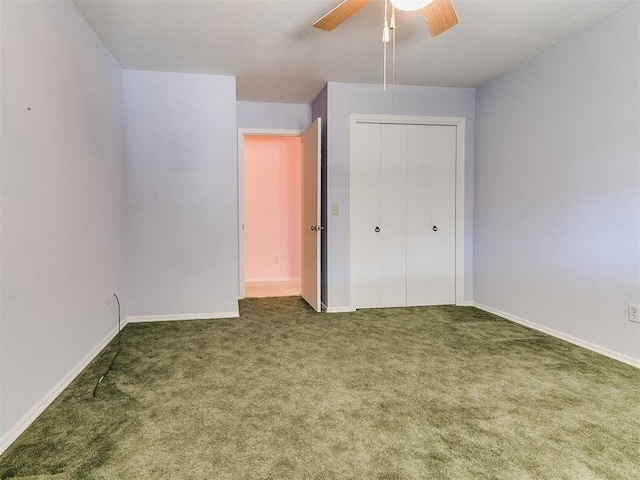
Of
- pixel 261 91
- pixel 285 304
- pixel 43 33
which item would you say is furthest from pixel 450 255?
pixel 43 33

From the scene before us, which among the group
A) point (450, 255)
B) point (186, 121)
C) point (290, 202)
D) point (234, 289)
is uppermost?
point (186, 121)

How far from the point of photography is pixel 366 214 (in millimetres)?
3996

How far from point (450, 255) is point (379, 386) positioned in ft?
7.76

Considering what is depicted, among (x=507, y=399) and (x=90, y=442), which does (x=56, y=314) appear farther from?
(x=507, y=399)

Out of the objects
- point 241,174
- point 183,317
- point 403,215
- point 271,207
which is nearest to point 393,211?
point 403,215

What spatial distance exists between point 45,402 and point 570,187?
146 inches

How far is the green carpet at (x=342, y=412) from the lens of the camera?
1.49 m

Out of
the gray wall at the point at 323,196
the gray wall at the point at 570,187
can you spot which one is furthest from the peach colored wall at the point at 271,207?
the gray wall at the point at 570,187

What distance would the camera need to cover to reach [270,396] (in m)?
2.08

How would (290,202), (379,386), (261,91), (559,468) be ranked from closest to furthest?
(559,468) → (379,386) → (261,91) → (290,202)

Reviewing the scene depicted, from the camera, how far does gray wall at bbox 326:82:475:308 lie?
12.7 ft

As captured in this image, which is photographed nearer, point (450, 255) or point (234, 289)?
point (234, 289)

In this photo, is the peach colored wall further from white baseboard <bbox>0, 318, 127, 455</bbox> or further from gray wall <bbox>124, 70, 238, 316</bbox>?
white baseboard <bbox>0, 318, 127, 455</bbox>

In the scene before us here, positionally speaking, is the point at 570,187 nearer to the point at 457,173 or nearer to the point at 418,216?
the point at 457,173
